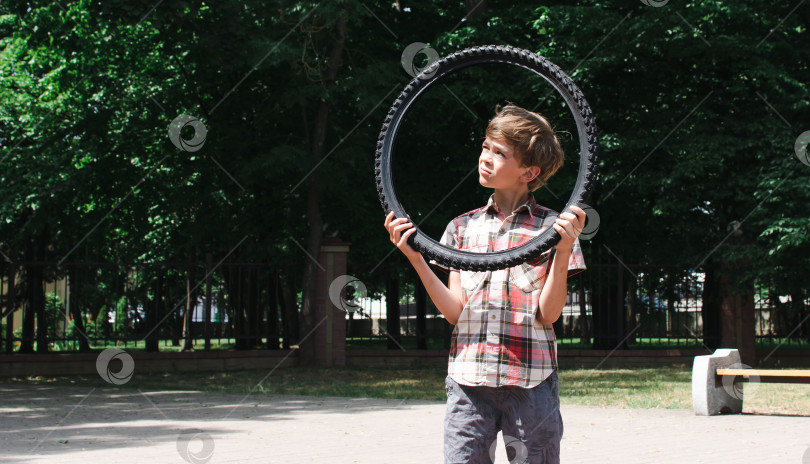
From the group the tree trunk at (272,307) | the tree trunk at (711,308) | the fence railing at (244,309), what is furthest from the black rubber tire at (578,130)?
the tree trunk at (711,308)

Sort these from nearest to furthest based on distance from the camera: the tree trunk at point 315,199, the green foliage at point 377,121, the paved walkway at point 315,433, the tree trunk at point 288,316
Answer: the paved walkway at point 315,433 → the green foliage at point 377,121 → the tree trunk at point 315,199 → the tree trunk at point 288,316

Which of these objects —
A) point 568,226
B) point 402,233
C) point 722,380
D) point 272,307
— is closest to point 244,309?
point 272,307

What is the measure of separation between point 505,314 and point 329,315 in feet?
49.4

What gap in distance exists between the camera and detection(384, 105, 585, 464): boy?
315cm

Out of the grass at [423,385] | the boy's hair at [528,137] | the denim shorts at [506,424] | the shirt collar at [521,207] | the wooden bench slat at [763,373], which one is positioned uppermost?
the boy's hair at [528,137]

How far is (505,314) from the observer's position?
10.6 feet

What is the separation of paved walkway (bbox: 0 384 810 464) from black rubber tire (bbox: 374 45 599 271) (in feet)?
13.4

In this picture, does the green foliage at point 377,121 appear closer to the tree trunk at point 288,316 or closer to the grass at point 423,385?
the tree trunk at point 288,316

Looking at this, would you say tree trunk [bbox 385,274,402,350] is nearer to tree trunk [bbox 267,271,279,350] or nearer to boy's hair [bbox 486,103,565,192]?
tree trunk [bbox 267,271,279,350]

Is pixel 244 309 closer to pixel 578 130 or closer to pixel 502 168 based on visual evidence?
pixel 502 168

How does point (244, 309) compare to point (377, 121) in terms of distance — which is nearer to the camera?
point (377, 121)

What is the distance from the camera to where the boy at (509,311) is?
3.15 metres

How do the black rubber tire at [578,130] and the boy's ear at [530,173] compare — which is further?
the boy's ear at [530,173]

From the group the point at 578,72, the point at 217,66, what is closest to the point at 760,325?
the point at 578,72
